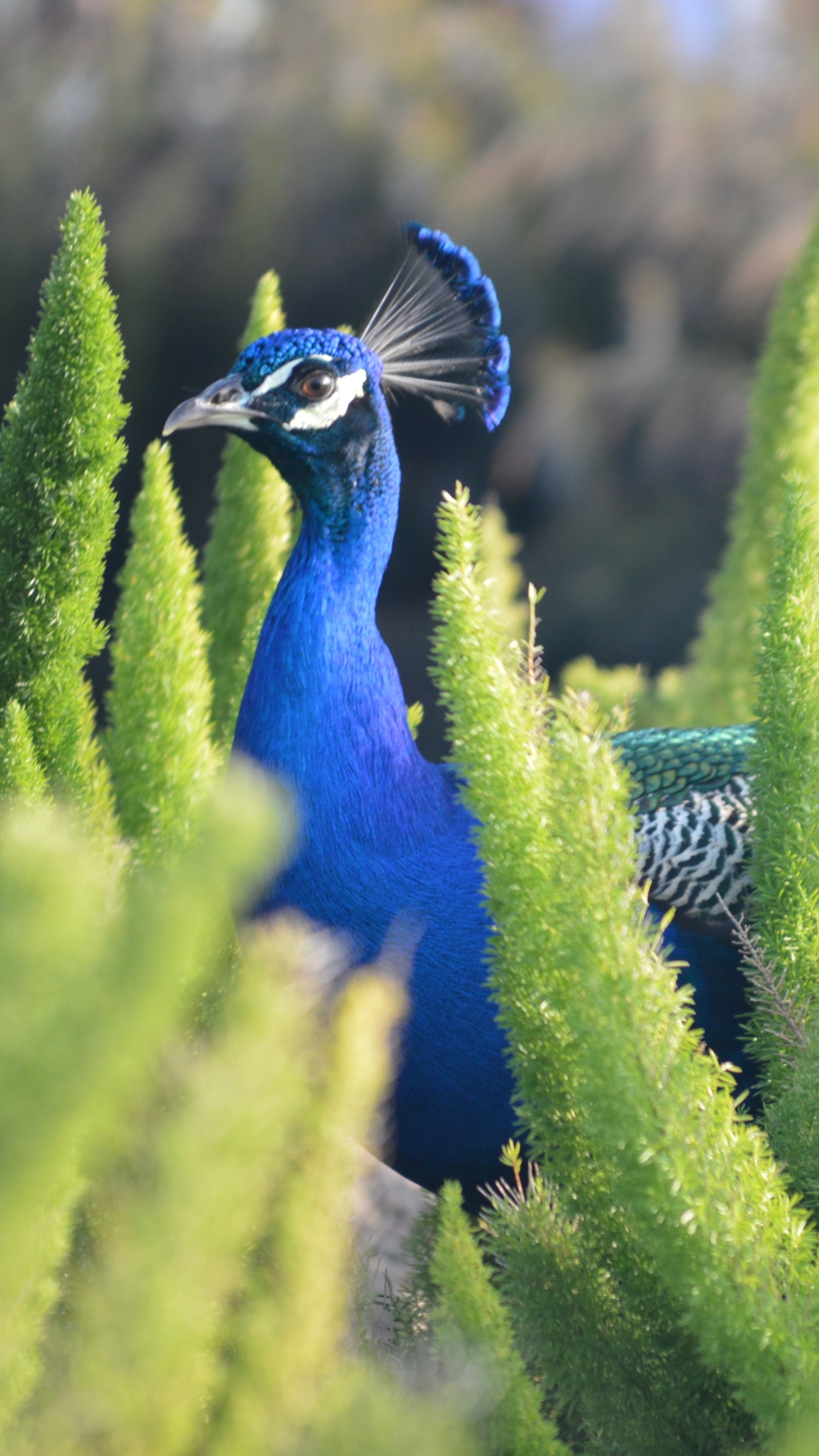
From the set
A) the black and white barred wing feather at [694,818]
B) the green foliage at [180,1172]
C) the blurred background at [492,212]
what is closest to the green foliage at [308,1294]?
the green foliage at [180,1172]

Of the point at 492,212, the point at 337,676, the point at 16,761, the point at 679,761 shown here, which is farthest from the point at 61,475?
the point at 492,212

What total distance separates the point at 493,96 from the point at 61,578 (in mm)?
2345

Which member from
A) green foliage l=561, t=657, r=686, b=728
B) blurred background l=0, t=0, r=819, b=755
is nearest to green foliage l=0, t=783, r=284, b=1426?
green foliage l=561, t=657, r=686, b=728

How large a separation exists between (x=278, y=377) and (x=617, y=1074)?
53 cm

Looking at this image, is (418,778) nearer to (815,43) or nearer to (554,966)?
(554,966)

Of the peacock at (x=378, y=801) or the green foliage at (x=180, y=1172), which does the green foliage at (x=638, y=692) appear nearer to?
the peacock at (x=378, y=801)

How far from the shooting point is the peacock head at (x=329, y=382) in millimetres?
785

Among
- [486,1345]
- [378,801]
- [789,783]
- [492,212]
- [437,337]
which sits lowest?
[486,1345]

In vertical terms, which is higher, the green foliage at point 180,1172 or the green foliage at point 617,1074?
the green foliage at point 617,1074

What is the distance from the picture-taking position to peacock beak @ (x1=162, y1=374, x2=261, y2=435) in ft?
2.55

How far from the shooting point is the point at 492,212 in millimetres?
2480

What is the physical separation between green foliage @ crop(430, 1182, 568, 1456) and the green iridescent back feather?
0.46 meters

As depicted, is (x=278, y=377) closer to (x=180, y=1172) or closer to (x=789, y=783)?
(x=789, y=783)

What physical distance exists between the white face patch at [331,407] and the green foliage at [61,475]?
0.67ft
